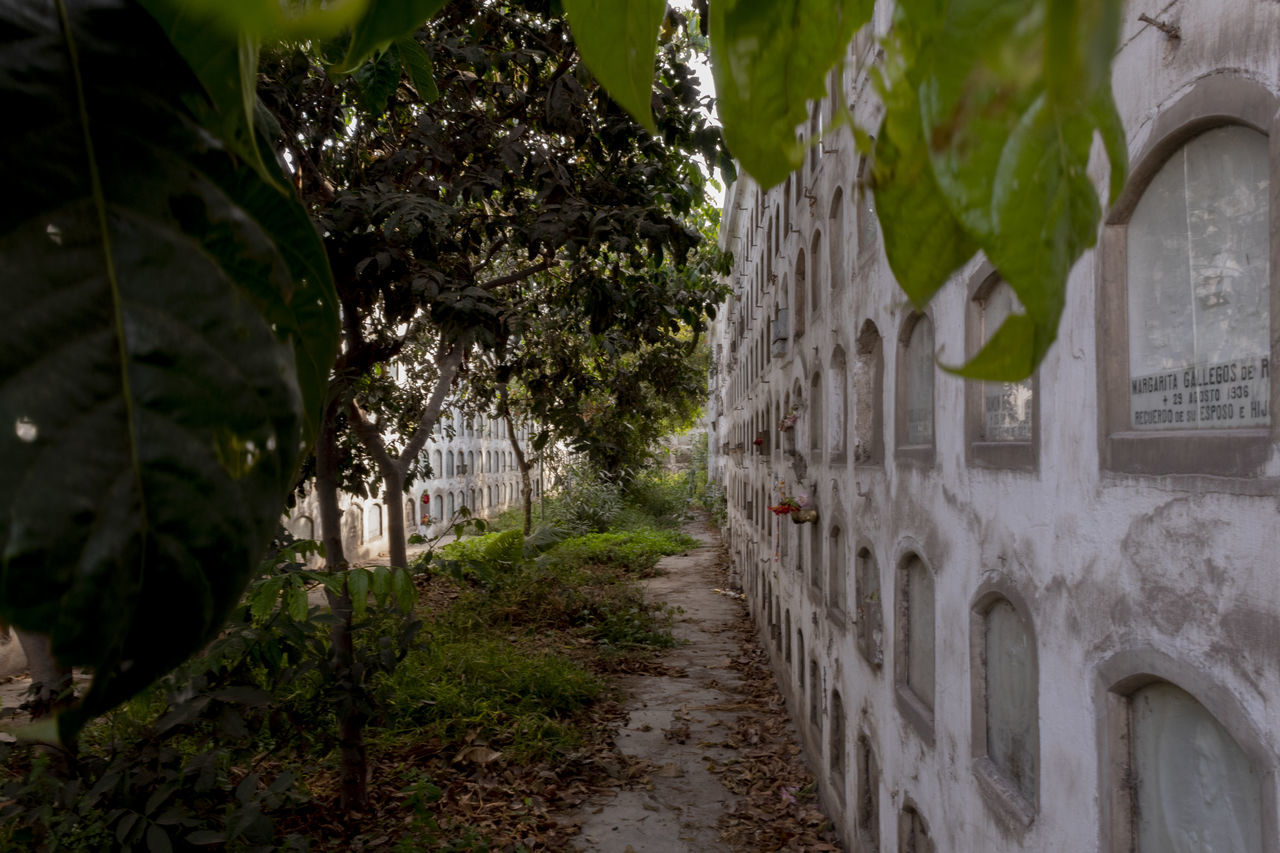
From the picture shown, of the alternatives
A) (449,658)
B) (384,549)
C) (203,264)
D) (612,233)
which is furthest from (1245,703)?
(384,549)

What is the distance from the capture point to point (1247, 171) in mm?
1605

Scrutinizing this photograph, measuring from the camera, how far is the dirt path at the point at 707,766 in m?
5.39

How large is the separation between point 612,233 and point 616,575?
10.4 m

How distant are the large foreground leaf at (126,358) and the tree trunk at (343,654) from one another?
12.1ft

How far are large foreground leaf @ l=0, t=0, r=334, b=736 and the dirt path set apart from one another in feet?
18.3

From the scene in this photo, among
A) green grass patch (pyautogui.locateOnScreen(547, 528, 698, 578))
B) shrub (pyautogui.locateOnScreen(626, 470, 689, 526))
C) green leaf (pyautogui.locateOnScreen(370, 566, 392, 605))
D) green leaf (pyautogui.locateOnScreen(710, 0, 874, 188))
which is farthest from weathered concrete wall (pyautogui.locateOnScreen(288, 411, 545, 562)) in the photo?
green leaf (pyautogui.locateOnScreen(710, 0, 874, 188))

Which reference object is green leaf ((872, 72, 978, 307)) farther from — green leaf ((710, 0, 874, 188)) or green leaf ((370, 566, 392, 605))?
green leaf ((370, 566, 392, 605))

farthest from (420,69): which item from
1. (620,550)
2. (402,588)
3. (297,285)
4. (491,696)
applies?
(620,550)

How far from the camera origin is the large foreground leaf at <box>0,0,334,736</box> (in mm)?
231

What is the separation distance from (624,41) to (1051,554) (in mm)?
2344

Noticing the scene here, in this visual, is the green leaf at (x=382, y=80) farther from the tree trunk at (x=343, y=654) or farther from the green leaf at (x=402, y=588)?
the tree trunk at (x=343, y=654)

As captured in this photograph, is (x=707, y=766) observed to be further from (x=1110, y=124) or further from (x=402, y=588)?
(x=1110, y=124)

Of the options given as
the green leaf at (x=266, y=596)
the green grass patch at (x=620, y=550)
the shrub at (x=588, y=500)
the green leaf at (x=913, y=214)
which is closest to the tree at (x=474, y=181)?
the green leaf at (x=266, y=596)

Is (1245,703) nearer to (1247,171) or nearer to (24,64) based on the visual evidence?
(1247,171)
